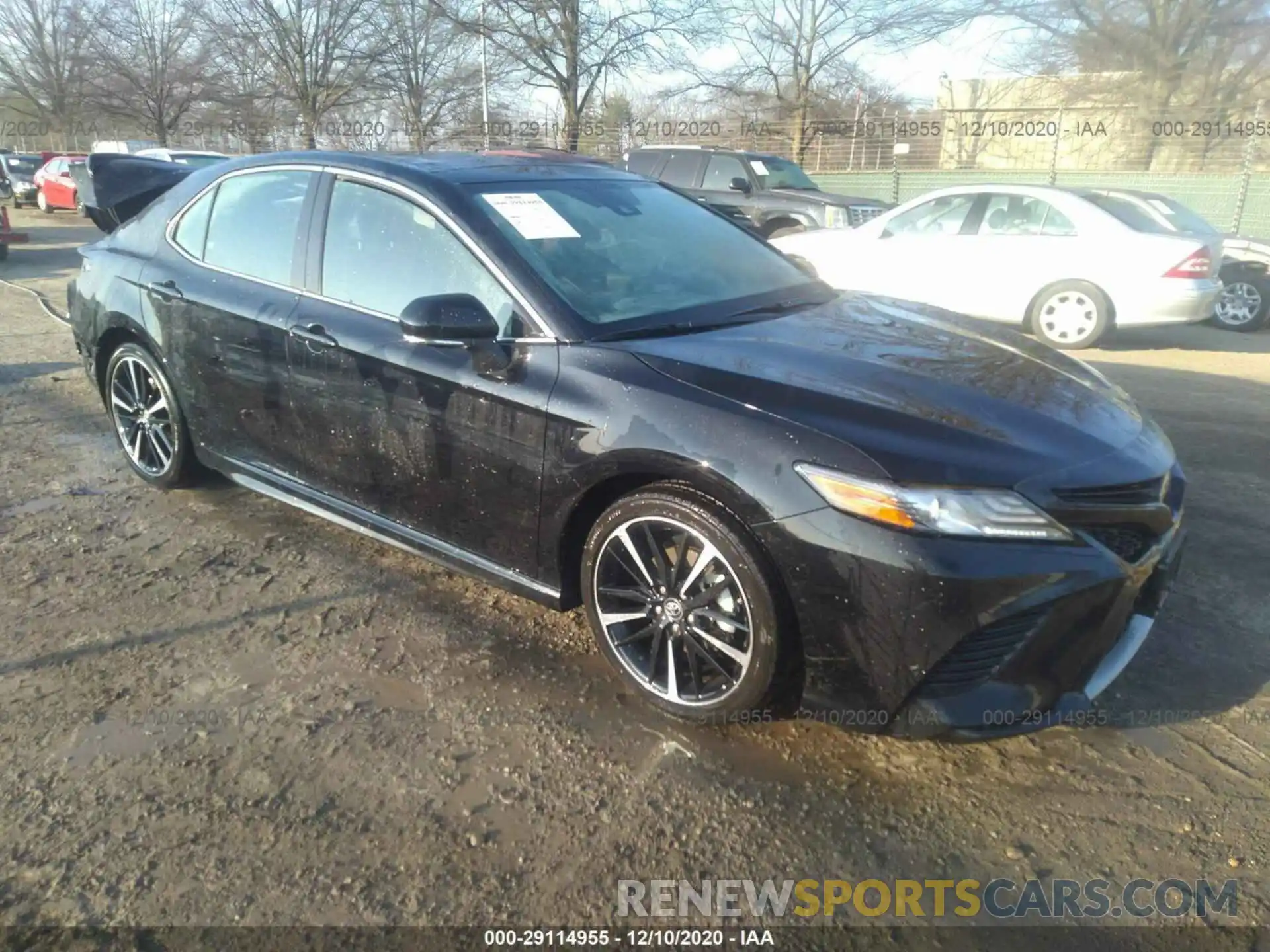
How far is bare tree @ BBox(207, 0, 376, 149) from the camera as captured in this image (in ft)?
97.2

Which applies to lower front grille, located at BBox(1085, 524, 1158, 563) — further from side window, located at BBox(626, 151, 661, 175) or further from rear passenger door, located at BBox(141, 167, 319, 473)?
side window, located at BBox(626, 151, 661, 175)

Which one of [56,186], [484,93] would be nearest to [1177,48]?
[484,93]

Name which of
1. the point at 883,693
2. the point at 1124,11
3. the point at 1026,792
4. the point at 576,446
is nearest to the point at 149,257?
the point at 576,446

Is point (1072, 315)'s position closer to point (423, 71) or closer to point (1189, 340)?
point (1189, 340)

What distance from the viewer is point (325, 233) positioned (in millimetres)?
3639

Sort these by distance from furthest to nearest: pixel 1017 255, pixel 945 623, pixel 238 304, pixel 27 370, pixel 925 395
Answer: pixel 1017 255 → pixel 27 370 → pixel 238 304 → pixel 925 395 → pixel 945 623

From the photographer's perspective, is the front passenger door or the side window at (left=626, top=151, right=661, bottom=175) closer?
the front passenger door

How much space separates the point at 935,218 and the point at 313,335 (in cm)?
749

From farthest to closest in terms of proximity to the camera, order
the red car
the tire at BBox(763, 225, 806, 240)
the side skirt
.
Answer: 1. the red car
2. the tire at BBox(763, 225, 806, 240)
3. the side skirt

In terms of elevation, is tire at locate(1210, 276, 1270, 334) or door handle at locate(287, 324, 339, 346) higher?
door handle at locate(287, 324, 339, 346)

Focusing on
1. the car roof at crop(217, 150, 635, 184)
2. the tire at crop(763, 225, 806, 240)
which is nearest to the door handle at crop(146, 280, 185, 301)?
the car roof at crop(217, 150, 635, 184)

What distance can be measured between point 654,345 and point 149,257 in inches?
112

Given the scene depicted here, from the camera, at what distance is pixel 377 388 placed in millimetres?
3303

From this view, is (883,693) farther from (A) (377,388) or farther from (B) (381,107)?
(B) (381,107)
